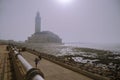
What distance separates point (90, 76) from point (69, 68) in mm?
3771

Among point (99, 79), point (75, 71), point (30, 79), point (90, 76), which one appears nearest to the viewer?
point (30, 79)

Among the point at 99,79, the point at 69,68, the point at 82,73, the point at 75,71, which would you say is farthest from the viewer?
the point at 69,68

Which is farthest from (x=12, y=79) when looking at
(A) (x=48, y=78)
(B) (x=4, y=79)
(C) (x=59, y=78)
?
(C) (x=59, y=78)

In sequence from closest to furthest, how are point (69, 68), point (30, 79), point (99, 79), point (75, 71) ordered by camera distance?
point (30, 79), point (99, 79), point (75, 71), point (69, 68)

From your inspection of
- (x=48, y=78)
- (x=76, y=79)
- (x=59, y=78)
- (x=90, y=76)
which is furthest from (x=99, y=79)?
(x=48, y=78)

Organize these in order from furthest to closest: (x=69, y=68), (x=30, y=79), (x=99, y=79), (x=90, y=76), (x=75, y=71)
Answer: (x=69, y=68), (x=75, y=71), (x=90, y=76), (x=99, y=79), (x=30, y=79)

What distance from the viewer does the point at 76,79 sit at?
11008 mm

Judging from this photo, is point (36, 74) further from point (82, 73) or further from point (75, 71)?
point (75, 71)

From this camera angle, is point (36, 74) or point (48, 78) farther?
point (48, 78)

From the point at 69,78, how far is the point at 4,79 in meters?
5.21

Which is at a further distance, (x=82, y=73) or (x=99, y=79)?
(x=82, y=73)

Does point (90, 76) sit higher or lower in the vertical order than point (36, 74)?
lower

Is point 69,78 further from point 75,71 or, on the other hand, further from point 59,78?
point 75,71

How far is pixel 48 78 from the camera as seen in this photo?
1119cm
